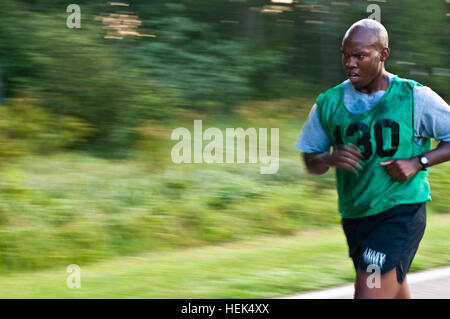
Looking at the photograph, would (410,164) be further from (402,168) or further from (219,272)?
(219,272)

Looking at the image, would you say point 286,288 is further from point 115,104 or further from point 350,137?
point 115,104

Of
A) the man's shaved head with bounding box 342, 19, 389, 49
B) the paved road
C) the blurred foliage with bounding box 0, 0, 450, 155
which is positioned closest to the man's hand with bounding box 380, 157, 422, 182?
the man's shaved head with bounding box 342, 19, 389, 49

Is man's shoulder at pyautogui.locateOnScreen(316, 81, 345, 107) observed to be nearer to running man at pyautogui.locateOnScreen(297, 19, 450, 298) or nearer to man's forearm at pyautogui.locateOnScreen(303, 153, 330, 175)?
running man at pyautogui.locateOnScreen(297, 19, 450, 298)

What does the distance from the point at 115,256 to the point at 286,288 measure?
80.3 inches

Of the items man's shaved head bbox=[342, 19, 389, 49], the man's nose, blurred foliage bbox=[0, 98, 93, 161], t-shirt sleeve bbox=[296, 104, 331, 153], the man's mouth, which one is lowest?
blurred foliage bbox=[0, 98, 93, 161]

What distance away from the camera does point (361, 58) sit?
3418 mm

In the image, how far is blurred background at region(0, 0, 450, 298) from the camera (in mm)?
6184

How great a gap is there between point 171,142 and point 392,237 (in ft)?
20.4

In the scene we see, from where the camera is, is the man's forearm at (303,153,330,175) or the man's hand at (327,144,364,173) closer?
the man's hand at (327,144,364,173)

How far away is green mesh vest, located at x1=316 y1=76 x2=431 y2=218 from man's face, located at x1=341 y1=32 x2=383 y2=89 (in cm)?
13

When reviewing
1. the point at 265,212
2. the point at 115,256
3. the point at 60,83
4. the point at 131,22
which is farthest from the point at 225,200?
the point at 131,22

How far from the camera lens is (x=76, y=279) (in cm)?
547

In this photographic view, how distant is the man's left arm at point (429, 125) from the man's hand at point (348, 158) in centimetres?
13

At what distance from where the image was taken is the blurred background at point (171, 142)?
6.18m
